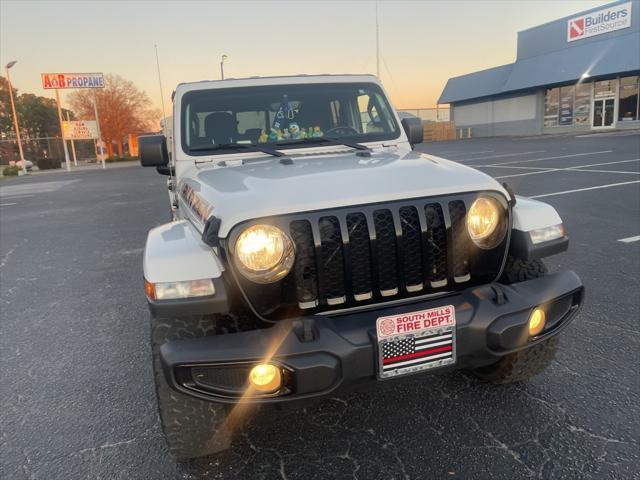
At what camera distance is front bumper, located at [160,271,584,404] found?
177 centimetres

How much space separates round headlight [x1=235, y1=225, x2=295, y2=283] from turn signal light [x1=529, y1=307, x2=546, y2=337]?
1.09m

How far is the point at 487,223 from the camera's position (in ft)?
6.93

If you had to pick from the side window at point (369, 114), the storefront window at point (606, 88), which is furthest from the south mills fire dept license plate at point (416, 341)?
the storefront window at point (606, 88)

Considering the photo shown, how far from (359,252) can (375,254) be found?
0.22 feet

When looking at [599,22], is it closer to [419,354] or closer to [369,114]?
[369,114]

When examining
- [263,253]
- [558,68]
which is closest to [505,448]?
[263,253]

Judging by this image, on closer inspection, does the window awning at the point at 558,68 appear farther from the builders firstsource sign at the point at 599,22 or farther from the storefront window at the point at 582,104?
the storefront window at the point at 582,104

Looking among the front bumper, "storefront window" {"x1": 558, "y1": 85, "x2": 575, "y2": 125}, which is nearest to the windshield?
the front bumper

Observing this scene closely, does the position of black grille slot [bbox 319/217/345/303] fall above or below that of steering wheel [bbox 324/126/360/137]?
below

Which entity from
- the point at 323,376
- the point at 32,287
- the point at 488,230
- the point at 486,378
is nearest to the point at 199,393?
the point at 323,376

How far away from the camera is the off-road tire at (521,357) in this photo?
2316 millimetres

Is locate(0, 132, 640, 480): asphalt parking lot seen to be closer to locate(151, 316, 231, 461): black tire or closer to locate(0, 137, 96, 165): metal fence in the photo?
locate(151, 316, 231, 461): black tire

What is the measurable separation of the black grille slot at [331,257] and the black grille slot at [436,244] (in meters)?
0.38

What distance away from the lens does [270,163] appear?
9.51ft
